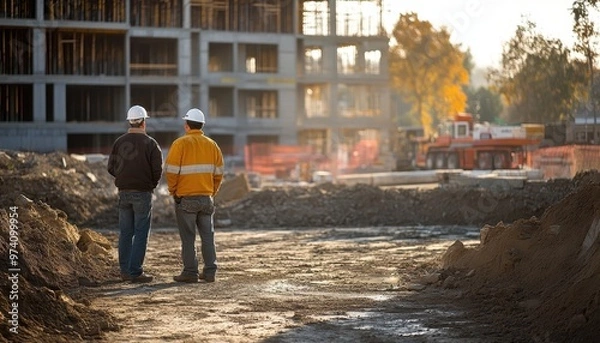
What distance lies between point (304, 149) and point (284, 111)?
11451 millimetres

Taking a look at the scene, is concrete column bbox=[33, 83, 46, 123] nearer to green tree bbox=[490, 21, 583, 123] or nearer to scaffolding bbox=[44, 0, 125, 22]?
scaffolding bbox=[44, 0, 125, 22]

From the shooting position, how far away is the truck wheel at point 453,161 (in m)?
54.8

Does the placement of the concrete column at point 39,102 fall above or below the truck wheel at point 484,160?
above

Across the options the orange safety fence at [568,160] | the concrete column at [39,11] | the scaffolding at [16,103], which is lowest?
the orange safety fence at [568,160]

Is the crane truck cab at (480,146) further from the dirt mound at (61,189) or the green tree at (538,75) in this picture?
the dirt mound at (61,189)

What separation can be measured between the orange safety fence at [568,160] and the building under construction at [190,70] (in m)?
17.4

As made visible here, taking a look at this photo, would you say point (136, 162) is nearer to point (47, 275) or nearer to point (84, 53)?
point (47, 275)

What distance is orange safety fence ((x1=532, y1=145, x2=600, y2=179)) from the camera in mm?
34438

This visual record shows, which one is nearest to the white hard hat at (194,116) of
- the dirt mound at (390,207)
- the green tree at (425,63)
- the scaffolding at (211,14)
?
the dirt mound at (390,207)

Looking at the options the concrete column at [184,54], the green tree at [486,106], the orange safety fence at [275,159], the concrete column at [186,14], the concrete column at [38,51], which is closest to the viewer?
the orange safety fence at [275,159]

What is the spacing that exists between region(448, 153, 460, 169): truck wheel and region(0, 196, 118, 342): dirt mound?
3890cm

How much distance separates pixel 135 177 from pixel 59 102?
1804 inches

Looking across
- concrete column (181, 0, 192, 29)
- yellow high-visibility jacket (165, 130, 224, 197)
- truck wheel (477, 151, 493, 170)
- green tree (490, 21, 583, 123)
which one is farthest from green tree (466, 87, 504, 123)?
yellow high-visibility jacket (165, 130, 224, 197)

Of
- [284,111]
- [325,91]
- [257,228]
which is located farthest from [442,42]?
[257,228]
